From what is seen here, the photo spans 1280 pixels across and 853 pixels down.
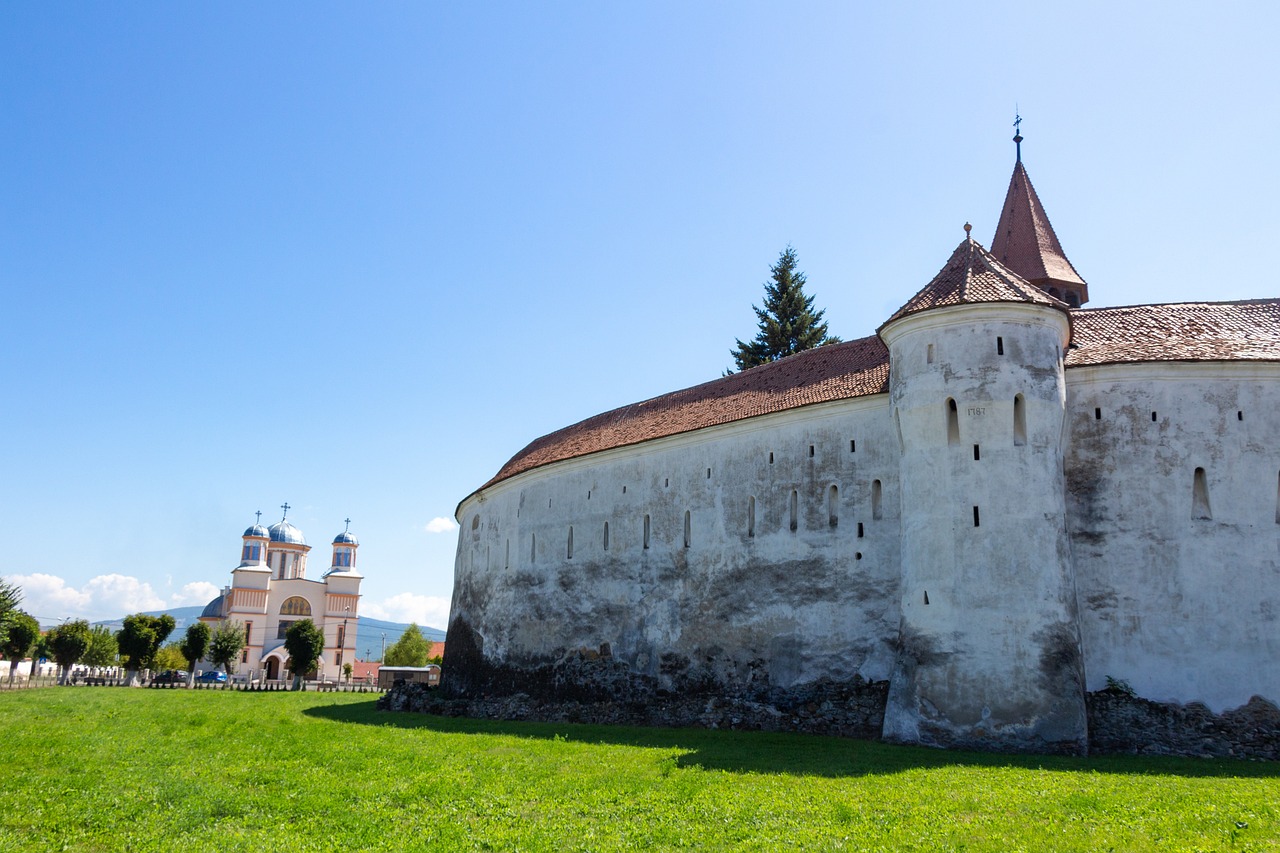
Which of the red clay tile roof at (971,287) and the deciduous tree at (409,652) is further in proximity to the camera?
the deciduous tree at (409,652)

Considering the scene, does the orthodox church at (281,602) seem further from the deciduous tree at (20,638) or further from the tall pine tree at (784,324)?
the tall pine tree at (784,324)

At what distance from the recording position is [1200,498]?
1906 cm

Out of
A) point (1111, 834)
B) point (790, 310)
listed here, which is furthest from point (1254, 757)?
point (790, 310)

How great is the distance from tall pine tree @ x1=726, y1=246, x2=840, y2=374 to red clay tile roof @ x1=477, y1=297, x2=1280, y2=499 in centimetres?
1693

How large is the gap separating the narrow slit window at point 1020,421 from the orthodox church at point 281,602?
57140 millimetres

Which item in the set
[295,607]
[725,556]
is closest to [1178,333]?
[725,556]

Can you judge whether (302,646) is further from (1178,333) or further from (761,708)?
(1178,333)

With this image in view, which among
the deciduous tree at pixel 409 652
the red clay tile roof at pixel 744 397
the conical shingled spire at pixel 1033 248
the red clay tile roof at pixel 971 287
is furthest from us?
the deciduous tree at pixel 409 652

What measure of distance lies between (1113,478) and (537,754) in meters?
12.6

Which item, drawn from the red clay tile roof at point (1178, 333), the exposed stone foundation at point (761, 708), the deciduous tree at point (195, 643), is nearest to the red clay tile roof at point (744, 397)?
the red clay tile roof at point (1178, 333)

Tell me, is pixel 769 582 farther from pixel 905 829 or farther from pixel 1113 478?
pixel 905 829

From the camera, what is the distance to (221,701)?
31531mm

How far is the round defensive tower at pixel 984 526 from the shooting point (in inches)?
680

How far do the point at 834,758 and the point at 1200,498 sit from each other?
9334 mm
